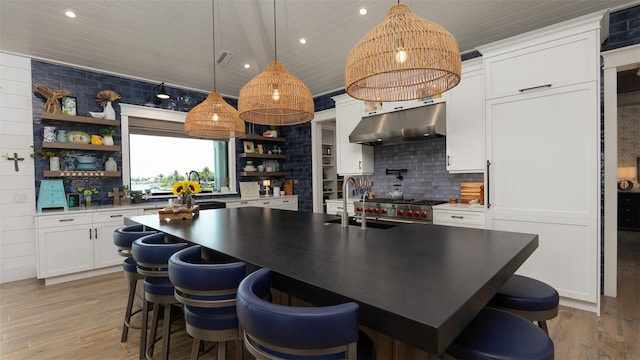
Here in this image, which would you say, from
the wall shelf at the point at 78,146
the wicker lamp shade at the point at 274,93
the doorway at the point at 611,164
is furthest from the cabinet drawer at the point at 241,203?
the doorway at the point at 611,164

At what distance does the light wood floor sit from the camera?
215 cm

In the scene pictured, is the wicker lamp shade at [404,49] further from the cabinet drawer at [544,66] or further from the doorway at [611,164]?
the doorway at [611,164]

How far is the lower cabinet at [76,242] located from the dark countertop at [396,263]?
2460 mm

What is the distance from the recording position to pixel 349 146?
16.0 ft

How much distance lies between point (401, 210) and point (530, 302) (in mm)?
2526

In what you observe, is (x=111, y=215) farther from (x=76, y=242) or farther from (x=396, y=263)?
(x=396, y=263)

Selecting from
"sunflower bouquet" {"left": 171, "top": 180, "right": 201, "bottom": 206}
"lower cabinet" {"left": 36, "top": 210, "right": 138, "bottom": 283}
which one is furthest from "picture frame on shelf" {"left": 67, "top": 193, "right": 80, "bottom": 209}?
"sunflower bouquet" {"left": 171, "top": 180, "right": 201, "bottom": 206}

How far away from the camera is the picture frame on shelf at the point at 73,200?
4.03m

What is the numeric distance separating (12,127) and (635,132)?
11.2 meters

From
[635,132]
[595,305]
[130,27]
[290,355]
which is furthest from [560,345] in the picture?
[635,132]

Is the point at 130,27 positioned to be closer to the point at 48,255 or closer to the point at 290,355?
the point at 48,255

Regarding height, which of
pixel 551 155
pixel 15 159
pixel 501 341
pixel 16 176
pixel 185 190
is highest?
pixel 15 159

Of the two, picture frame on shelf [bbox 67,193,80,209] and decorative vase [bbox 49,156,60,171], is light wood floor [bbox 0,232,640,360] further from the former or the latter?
decorative vase [bbox 49,156,60,171]

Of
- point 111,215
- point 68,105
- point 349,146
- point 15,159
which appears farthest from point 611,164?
point 15,159
